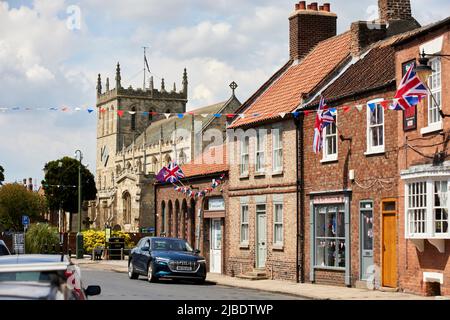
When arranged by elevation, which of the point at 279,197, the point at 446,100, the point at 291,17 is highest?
the point at 291,17

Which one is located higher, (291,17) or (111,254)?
(291,17)

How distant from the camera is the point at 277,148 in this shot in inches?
1332

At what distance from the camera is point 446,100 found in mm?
22891

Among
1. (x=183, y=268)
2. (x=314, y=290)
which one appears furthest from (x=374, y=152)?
(x=183, y=268)

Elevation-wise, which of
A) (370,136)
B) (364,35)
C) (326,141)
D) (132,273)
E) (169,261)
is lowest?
(132,273)

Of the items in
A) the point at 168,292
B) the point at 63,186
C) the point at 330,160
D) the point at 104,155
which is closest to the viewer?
the point at 168,292

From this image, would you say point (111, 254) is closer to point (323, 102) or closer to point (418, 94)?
point (323, 102)

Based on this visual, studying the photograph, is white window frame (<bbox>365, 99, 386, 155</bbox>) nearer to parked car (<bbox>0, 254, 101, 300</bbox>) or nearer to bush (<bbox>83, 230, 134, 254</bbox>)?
parked car (<bbox>0, 254, 101, 300</bbox>)

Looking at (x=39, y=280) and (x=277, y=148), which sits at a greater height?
(x=277, y=148)

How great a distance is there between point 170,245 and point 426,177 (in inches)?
428

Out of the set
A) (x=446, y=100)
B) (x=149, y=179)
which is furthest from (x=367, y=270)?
(x=149, y=179)

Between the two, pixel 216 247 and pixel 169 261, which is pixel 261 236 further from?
pixel 169 261

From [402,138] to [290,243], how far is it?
812 centimetres

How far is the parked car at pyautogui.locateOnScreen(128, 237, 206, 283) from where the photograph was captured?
2956 centimetres
